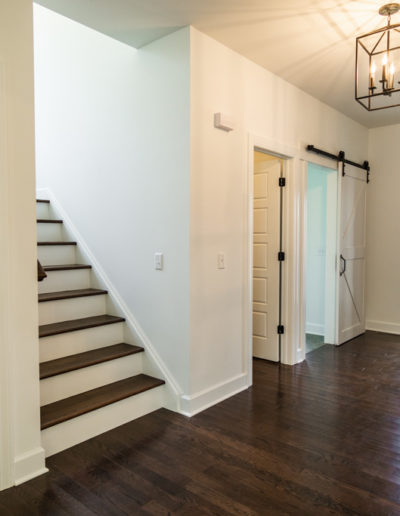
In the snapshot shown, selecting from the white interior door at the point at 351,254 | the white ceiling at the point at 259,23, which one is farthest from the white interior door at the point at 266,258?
the white interior door at the point at 351,254

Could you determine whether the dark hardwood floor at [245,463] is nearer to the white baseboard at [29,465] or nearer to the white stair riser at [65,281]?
the white baseboard at [29,465]

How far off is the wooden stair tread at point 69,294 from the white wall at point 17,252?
1000 mm

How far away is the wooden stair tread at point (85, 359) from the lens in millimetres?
2750

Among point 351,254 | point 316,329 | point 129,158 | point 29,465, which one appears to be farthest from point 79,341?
point 351,254

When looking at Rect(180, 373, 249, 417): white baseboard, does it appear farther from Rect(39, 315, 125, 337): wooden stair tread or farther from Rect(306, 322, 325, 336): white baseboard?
Rect(306, 322, 325, 336): white baseboard

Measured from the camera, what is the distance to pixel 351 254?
17.3 feet

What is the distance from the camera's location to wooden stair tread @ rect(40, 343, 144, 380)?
2750 millimetres

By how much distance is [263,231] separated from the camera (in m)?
4.26

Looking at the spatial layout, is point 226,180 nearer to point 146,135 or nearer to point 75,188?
point 146,135

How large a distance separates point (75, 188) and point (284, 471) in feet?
9.75

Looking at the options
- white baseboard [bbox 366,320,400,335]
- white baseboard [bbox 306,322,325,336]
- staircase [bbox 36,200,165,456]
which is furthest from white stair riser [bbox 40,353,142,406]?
white baseboard [bbox 366,320,400,335]

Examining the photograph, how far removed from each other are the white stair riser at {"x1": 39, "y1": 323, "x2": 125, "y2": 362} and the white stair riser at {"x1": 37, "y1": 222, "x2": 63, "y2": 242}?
1.25 m

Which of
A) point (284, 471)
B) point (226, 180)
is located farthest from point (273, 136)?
point (284, 471)

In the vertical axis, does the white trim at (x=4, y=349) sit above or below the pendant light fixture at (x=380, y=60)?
below
